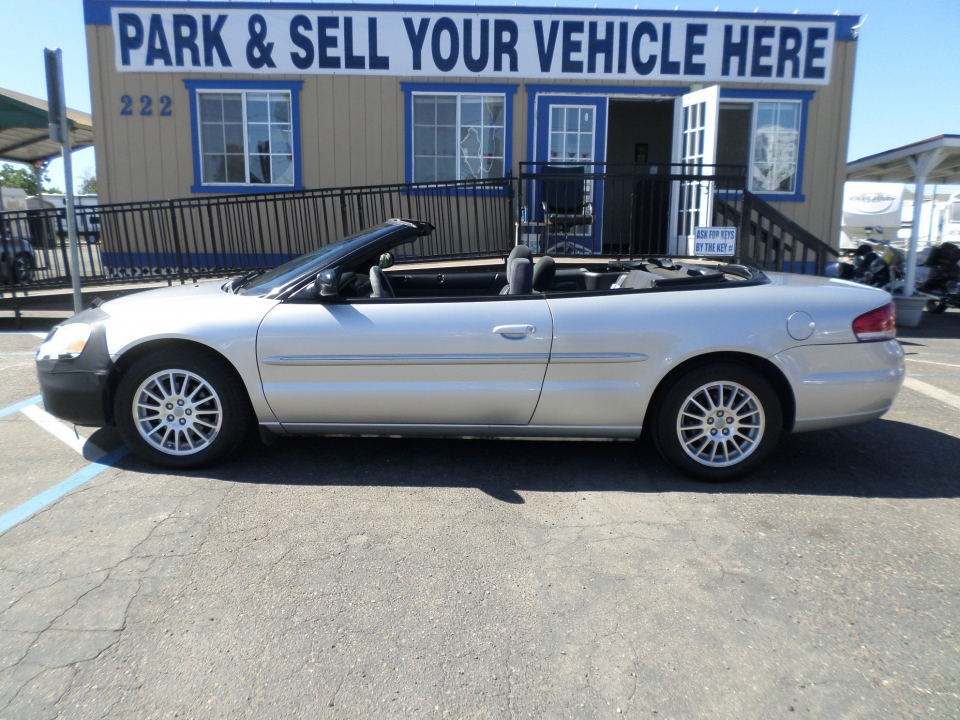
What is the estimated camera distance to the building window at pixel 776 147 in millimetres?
11266

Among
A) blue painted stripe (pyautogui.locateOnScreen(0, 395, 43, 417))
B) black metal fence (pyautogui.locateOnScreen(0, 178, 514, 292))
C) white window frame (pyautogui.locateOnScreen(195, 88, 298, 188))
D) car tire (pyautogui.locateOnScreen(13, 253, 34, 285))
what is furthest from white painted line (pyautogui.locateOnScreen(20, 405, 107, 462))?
white window frame (pyautogui.locateOnScreen(195, 88, 298, 188))

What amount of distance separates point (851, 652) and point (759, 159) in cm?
1014

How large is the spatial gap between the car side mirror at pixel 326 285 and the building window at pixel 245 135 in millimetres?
7503

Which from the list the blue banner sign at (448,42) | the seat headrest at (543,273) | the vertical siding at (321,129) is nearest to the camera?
the seat headrest at (543,273)

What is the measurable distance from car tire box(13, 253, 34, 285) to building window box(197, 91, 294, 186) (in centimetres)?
271

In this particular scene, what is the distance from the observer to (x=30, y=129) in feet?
52.1

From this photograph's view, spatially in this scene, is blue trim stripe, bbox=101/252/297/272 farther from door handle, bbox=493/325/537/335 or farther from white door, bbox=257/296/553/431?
door handle, bbox=493/325/537/335

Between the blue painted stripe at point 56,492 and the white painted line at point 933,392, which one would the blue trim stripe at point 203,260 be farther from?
the white painted line at point 933,392

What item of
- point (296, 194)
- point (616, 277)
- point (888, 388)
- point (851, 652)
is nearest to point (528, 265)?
point (616, 277)

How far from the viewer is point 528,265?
14.2 feet

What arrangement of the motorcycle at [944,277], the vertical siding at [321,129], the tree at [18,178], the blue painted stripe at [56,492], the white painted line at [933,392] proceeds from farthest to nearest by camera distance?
the tree at [18,178] → the motorcycle at [944,277] → the vertical siding at [321,129] → the white painted line at [933,392] → the blue painted stripe at [56,492]

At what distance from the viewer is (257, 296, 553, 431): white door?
4.12 m

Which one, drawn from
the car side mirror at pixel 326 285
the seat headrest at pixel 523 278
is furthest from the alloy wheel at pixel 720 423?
the car side mirror at pixel 326 285

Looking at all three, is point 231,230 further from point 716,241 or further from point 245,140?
point 716,241
